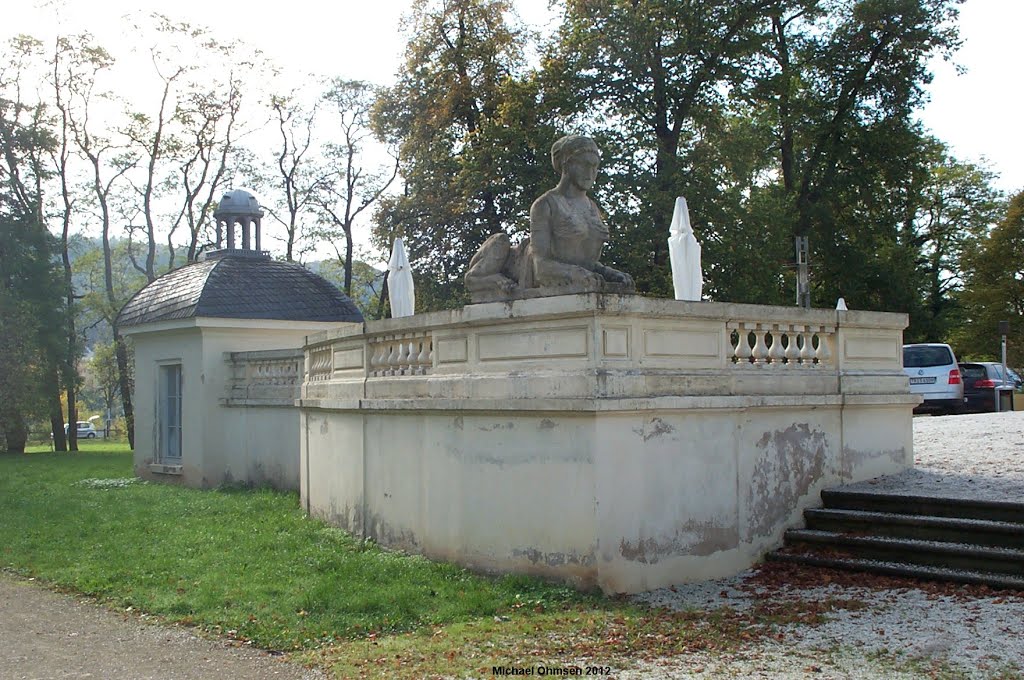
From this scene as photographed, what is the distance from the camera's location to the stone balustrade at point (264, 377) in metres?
17.5

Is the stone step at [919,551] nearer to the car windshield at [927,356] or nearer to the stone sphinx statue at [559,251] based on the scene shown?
the stone sphinx statue at [559,251]

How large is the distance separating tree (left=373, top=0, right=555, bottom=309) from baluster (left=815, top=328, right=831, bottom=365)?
1658 centimetres

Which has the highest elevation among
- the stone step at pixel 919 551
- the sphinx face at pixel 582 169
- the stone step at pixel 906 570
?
the sphinx face at pixel 582 169

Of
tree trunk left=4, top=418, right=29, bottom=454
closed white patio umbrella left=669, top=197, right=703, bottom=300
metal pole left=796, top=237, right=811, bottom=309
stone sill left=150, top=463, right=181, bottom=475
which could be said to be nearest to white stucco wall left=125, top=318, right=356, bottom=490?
stone sill left=150, top=463, right=181, bottom=475

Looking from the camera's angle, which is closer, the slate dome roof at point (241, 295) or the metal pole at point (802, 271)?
the slate dome roof at point (241, 295)

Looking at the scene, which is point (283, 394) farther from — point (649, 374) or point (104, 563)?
point (649, 374)

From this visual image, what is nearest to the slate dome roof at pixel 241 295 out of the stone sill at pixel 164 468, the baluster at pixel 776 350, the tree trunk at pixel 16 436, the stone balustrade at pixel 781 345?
the stone sill at pixel 164 468

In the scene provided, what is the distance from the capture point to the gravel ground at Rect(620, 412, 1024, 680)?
6.50 m

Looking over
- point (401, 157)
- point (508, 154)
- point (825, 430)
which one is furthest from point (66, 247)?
point (825, 430)

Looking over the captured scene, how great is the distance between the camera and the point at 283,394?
1766cm

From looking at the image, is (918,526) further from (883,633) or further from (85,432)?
(85,432)

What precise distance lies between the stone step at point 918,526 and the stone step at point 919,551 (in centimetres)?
13

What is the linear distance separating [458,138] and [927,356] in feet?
47.1

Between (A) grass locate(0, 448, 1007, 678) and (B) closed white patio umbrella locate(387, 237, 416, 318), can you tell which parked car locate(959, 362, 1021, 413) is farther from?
(A) grass locate(0, 448, 1007, 678)
